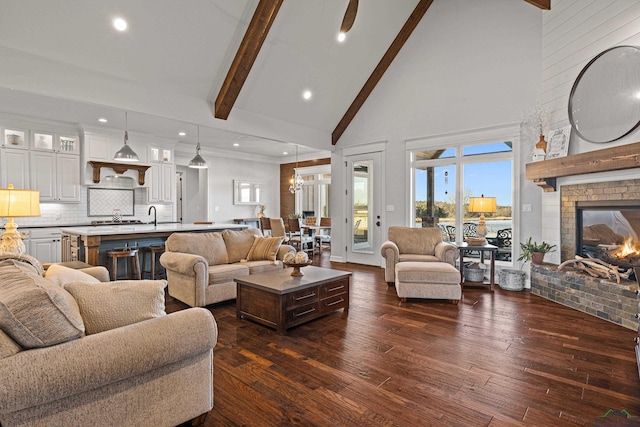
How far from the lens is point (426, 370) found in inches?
99.9

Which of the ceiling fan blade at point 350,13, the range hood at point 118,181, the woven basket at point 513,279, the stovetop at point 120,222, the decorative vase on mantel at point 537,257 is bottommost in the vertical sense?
the woven basket at point 513,279

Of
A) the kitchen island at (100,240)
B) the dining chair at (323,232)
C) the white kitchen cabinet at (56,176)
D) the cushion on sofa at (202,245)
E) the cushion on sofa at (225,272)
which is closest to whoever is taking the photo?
the cushion on sofa at (225,272)

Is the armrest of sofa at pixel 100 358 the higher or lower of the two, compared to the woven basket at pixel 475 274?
higher

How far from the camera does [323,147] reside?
Result: 7.47 m

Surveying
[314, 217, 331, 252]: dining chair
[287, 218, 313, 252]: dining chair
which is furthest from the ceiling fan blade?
[314, 217, 331, 252]: dining chair

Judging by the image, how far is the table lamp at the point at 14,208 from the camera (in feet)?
9.87

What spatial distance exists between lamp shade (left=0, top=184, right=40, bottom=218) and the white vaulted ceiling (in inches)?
61.3

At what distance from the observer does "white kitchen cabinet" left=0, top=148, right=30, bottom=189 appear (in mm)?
5965

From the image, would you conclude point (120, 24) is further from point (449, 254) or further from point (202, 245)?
point (449, 254)

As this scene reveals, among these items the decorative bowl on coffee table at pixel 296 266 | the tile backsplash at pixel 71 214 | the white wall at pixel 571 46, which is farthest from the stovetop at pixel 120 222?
the white wall at pixel 571 46

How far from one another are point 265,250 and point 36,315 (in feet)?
11.3

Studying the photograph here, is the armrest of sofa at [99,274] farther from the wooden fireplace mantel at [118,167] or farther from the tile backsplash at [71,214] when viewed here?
the wooden fireplace mantel at [118,167]

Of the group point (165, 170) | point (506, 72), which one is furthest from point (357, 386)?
point (165, 170)

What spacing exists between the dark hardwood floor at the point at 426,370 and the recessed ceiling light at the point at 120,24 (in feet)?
11.6
